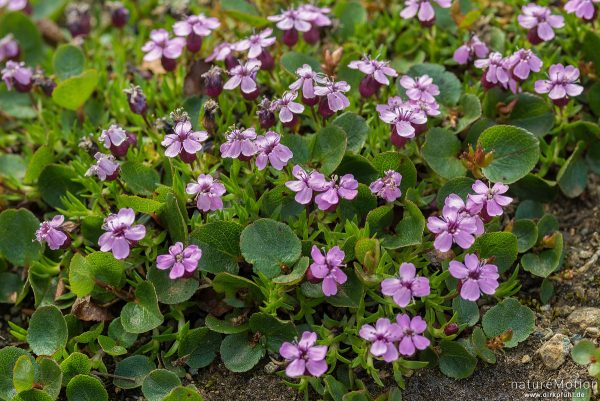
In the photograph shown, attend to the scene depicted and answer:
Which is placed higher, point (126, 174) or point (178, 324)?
point (126, 174)

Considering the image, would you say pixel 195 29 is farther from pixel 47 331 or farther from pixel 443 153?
pixel 47 331

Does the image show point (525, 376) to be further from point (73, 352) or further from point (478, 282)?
point (73, 352)

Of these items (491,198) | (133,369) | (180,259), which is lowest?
(133,369)

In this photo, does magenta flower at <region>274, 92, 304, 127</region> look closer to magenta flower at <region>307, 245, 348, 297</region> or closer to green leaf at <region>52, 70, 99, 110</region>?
magenta flower at <region>307, 245, 348, 297</region>

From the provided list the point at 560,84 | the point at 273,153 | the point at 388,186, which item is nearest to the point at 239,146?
the point at 273,153

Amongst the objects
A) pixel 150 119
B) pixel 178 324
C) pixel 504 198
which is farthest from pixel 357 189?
pixel 150 119

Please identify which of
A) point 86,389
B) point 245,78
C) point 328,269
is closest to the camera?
point 328,269

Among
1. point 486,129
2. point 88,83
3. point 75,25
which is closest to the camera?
point 486,129
